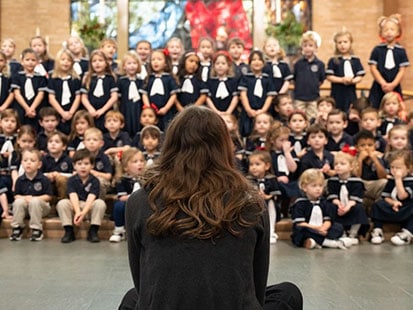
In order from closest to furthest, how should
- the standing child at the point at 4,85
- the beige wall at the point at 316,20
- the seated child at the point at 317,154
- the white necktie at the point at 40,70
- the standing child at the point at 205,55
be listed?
the seated child at the point at 317,154 → the standing child at the point at 4,85 → the standing child at the point at 205,55 → the white necktie at the point at 40,70 → the beige wall at the point at 316,20

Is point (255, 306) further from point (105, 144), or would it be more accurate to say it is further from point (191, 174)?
point (105, 144)

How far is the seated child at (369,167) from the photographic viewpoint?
8.50 m

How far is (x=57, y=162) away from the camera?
353 inches

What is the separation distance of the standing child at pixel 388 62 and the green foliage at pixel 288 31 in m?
5.40

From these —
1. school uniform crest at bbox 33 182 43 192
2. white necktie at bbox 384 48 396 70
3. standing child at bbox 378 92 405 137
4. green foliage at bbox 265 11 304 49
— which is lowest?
school uniform crest at bbox 33 182 43 192

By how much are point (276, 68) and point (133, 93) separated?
7.10ft

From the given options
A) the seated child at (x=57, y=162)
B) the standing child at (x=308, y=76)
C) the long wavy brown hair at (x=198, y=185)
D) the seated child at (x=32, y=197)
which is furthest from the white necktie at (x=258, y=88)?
the long wavy brown hair at (x=198, y=185)

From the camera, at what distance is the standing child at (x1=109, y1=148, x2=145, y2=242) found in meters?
7.92

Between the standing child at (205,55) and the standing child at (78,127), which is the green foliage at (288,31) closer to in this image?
the standing child at (205,55)

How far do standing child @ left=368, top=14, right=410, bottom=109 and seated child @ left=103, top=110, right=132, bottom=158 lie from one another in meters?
3.82

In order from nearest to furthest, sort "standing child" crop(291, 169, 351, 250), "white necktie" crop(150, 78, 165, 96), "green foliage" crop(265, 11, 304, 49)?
"standing child" crop(291, 169, 351, 250)
"white necktie" crop(150, 78, 165, 96)
"green foliage" crop(265, 11, 304, 49)

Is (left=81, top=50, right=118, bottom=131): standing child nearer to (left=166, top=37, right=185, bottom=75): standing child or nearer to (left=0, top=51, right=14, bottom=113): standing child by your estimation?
(left=166, top=37, right=185, bottom=75): standing child

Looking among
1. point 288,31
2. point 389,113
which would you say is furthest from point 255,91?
point 288,31

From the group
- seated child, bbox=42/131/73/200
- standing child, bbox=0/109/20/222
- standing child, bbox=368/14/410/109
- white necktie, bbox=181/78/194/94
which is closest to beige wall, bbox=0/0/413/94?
standing child, bbox=368/14/410/109
